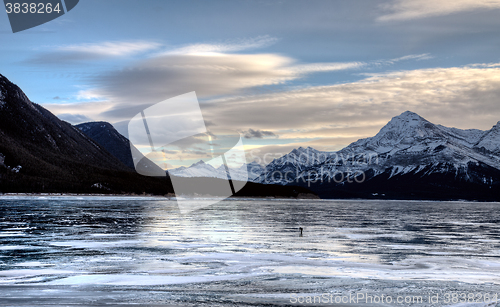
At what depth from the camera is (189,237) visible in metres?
32.6

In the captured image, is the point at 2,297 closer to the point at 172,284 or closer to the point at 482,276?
the point at 172,284

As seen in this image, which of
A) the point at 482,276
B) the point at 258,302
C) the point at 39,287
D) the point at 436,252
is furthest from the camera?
the point at 436,252

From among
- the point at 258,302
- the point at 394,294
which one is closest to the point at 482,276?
the point at 394,294

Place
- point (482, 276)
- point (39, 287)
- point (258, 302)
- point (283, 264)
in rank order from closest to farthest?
point (258, 302) → point (39, 287) → point (482, 276) → point (283, 264)

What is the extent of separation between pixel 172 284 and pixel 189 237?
16.7 meters

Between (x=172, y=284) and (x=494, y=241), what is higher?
(x=172, y=284)

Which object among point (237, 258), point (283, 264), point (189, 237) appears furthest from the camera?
point (189, 237)

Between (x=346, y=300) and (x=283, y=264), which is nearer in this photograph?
(x=346, y=300)

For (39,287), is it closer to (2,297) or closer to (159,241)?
(2,297)

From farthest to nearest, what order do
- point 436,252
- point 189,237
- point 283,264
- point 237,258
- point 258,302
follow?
point 189,237 < point 436,252 < point 237,258 < point 283,264 < point 258,302

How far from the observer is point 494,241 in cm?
3300

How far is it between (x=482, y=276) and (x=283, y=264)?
9.03 m

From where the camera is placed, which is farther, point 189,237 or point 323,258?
point 189,237

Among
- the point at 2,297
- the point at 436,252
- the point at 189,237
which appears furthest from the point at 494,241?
the point at 2,297
